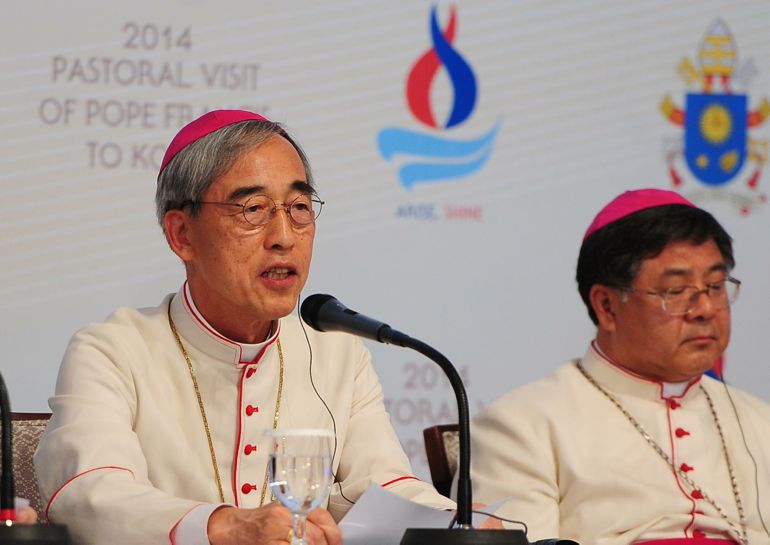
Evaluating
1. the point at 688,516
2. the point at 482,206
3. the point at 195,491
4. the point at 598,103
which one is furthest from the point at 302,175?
the point at 598,103

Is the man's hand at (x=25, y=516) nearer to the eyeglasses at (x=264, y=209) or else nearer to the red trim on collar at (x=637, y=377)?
the eyeglasses at (x=264, y=209)

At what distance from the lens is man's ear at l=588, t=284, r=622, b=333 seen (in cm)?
387

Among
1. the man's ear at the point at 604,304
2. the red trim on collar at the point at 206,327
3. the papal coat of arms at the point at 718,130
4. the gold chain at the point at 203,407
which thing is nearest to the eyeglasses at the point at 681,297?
the man's ear at the point at 604,304

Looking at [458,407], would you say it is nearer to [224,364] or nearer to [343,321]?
[343,321]

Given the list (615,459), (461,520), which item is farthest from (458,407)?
(615,459)

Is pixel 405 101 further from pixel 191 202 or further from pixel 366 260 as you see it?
pixel 191 202

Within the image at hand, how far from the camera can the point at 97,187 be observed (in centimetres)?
459

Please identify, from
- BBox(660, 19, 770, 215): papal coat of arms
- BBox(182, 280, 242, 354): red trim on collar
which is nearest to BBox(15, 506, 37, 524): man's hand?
BBox(182, 280, 242, 354): red trim on collar

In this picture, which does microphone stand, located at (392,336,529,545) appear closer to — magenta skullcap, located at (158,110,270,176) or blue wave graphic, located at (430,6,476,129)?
magenta skullcap, located at (158,110,270,176)

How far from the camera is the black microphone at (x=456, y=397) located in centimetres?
224

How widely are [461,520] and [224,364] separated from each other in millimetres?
1095

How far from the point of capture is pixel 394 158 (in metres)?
5.02

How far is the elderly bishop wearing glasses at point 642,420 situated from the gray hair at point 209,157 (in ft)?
3.45

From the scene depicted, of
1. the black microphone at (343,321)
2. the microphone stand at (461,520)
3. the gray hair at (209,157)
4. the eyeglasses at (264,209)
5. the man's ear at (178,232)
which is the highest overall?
the gray hair at (209,157)
